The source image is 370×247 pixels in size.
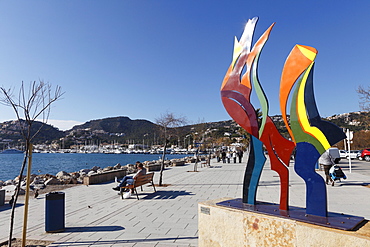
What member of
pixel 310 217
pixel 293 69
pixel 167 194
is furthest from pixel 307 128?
pixel 167 194

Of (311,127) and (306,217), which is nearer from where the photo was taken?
(306,217)

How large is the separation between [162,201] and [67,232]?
3531 mm

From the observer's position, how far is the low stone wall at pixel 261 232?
301 centimetres

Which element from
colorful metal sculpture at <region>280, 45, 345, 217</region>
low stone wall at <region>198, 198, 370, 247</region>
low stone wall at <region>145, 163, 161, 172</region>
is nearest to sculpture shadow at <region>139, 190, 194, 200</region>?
low stone wall at <region>198, 198, 370, 247</region>

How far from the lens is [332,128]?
12.6 ft

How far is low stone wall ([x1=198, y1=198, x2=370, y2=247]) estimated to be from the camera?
119 inches

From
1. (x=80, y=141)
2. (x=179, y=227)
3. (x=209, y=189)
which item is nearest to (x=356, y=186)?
(x=209, y=189)

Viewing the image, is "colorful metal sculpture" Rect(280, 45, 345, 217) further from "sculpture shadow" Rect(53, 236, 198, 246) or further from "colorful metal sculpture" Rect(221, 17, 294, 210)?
"sculpture shadow" Rect(53, 236, 198, 246)

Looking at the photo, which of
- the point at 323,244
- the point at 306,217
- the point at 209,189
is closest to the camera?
the point at 323,244

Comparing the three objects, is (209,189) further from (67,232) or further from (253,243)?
(253,243)

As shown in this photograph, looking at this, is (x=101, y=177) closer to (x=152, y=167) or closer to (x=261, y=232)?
(x=152, y=167)

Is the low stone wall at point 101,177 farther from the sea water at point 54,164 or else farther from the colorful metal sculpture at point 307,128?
the sea water at point 54,164

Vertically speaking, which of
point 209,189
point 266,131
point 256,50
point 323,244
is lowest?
point 209,189

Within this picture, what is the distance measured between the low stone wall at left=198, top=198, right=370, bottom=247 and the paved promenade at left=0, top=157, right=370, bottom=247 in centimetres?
69
